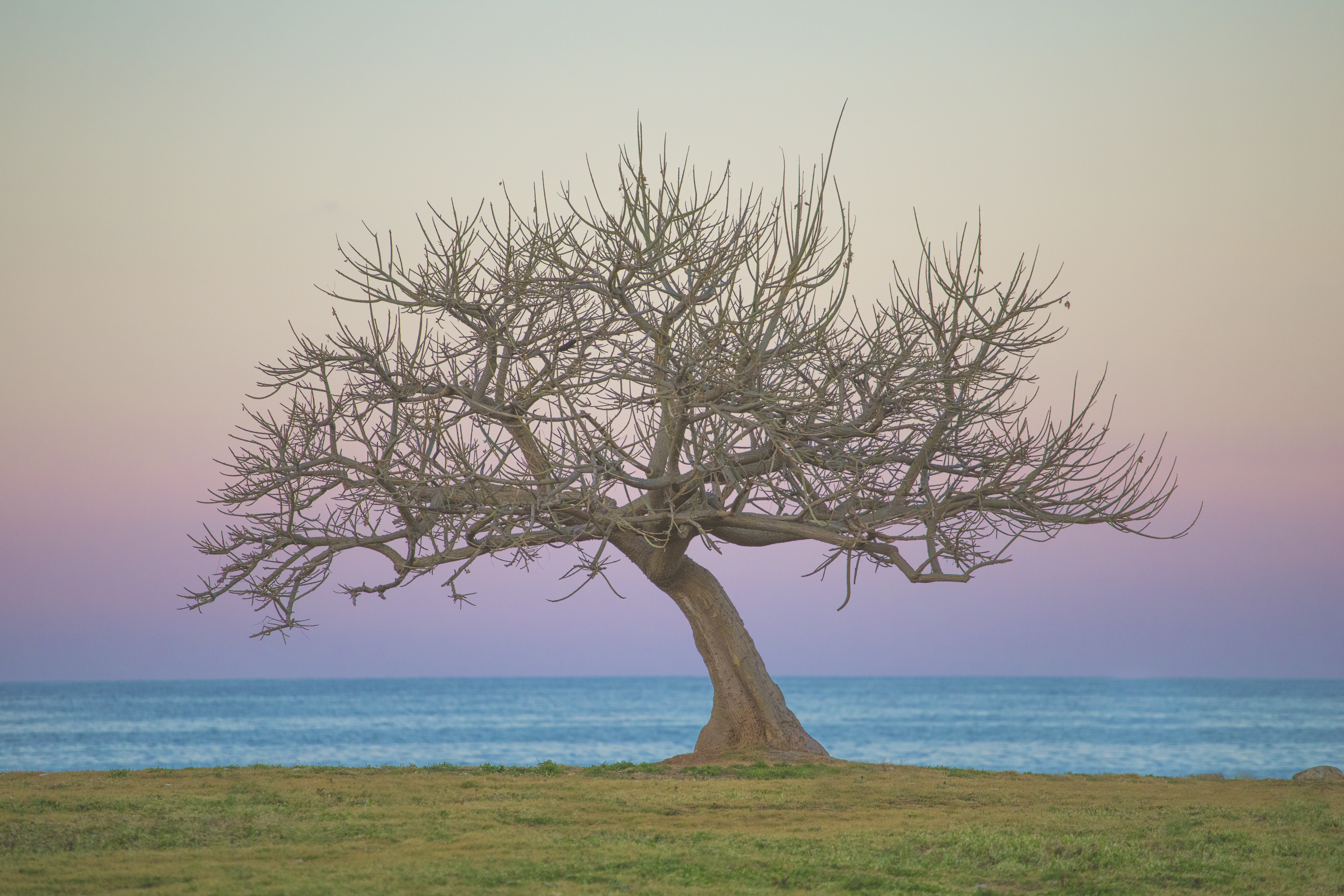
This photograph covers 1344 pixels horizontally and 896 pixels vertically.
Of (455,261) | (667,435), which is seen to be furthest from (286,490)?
(667,435)

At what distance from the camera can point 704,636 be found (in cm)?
1499

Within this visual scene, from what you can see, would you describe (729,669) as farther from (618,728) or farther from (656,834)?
(618,728)

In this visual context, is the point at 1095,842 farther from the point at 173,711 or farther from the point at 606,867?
the point at 173,711

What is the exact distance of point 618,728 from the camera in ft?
202

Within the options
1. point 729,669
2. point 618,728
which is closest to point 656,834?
point 729,669

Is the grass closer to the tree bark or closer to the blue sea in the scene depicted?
the tree bark

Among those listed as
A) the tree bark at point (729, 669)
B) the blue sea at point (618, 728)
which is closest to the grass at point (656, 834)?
the tree bark at point (729, 669)

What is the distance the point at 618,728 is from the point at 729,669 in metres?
48.5

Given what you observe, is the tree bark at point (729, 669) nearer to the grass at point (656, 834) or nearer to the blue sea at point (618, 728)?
the grass at point (656, 834)

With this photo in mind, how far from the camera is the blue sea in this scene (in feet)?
150

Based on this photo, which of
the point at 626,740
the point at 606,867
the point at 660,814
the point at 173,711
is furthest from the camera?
the point at 173,711

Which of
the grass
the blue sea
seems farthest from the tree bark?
the blue sea

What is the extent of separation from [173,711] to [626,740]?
99.3ft

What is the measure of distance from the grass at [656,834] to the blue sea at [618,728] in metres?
16.0
